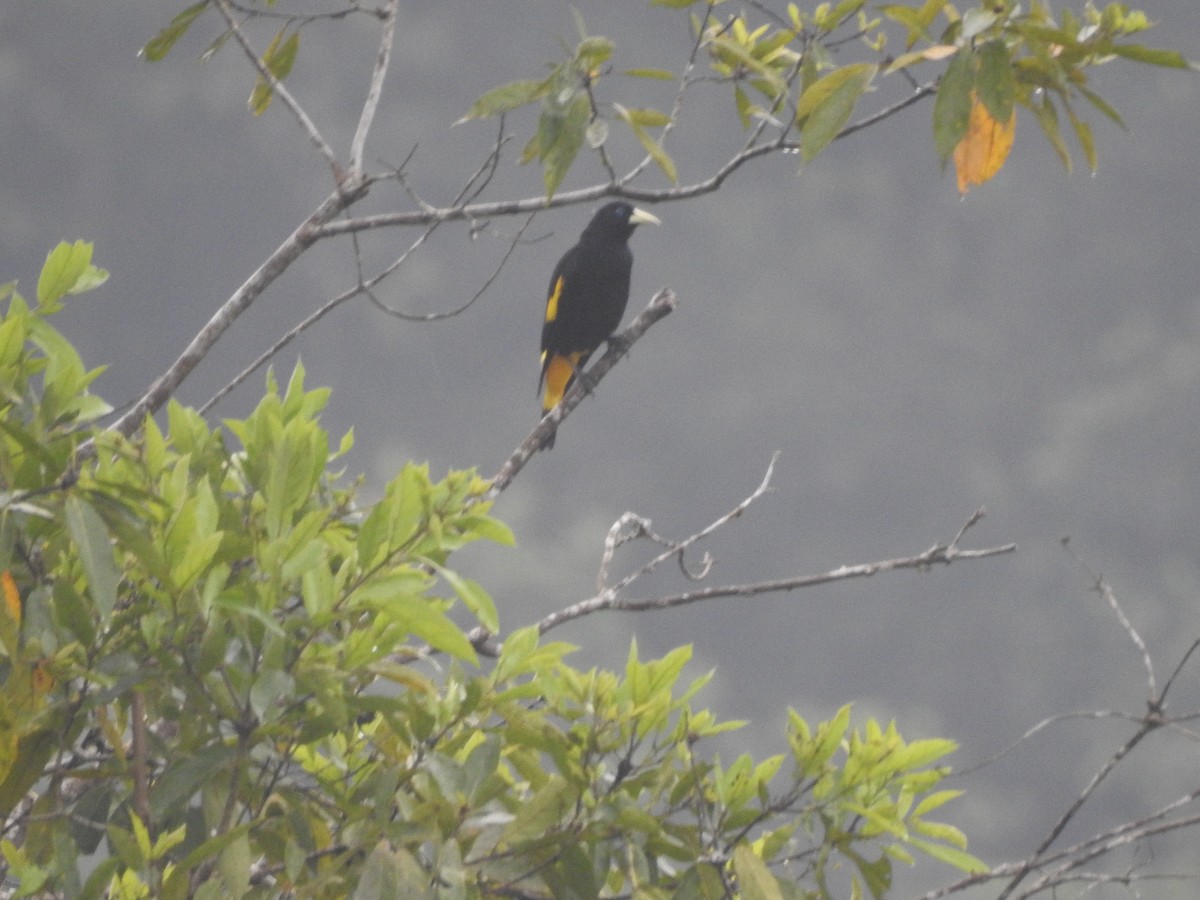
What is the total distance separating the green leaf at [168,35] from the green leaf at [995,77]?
4.74ft

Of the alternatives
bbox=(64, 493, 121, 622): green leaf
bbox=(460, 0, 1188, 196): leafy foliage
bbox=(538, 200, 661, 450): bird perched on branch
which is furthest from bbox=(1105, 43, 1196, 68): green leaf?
bbox=(538, 200, 661, 450): bird perched on branch

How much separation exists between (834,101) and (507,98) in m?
0.43

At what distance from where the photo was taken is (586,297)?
6098mm

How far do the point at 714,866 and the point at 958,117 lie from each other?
3.20 ft

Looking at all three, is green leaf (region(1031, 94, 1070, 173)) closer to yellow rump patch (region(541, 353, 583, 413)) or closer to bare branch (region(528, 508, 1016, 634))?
bare branch (region(528, 508, 1016, 634))

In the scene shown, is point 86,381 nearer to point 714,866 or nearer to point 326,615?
point 326,615

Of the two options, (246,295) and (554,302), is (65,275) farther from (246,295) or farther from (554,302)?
(554,302)

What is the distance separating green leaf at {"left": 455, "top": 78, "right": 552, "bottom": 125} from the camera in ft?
6.17

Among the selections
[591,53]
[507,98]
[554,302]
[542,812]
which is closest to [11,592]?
[542,812]

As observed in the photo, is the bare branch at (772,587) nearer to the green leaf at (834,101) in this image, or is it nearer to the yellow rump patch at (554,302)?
the green leaf at (834,101)

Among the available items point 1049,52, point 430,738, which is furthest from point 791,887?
point 1049,52

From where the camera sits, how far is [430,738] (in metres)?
1.81

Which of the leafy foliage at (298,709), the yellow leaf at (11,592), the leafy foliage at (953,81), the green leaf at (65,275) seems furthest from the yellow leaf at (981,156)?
the yellow leaf at (11,592)

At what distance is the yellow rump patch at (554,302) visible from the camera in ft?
19.8
